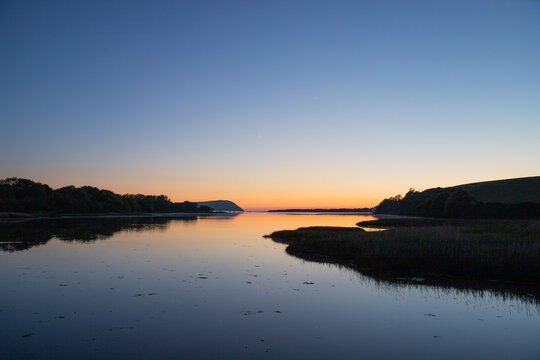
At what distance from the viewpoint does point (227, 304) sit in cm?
1538

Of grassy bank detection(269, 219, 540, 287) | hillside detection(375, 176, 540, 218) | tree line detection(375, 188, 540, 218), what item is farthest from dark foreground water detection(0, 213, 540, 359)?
hillside detection(375, 176, 540, 218)

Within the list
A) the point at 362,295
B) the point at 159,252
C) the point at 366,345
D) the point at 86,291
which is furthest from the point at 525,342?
the point at 159,252

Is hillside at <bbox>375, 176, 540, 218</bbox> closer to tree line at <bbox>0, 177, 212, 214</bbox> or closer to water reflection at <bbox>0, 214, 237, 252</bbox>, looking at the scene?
water reflection at <bbox>0, 214, 237, 252</bbox>

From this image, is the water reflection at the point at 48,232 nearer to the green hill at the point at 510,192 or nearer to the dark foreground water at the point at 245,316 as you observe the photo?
the dark foreground water at the point at 245,316

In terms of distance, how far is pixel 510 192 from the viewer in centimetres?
10319

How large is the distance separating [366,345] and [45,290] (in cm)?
1637

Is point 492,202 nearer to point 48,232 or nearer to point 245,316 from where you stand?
point 245,316

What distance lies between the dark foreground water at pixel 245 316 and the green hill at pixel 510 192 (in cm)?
9717

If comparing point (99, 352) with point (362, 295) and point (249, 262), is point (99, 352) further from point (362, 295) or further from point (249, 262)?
point (249, 262)

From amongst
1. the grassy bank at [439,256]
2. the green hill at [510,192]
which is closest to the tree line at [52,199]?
the grassy bank at [439,256]

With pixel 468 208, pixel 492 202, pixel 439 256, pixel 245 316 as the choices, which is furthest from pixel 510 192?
pixel 245 316

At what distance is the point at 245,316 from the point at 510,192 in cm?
11943

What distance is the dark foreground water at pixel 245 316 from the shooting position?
10.5 metres

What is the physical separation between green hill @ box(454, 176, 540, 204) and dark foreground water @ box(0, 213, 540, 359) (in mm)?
97170
